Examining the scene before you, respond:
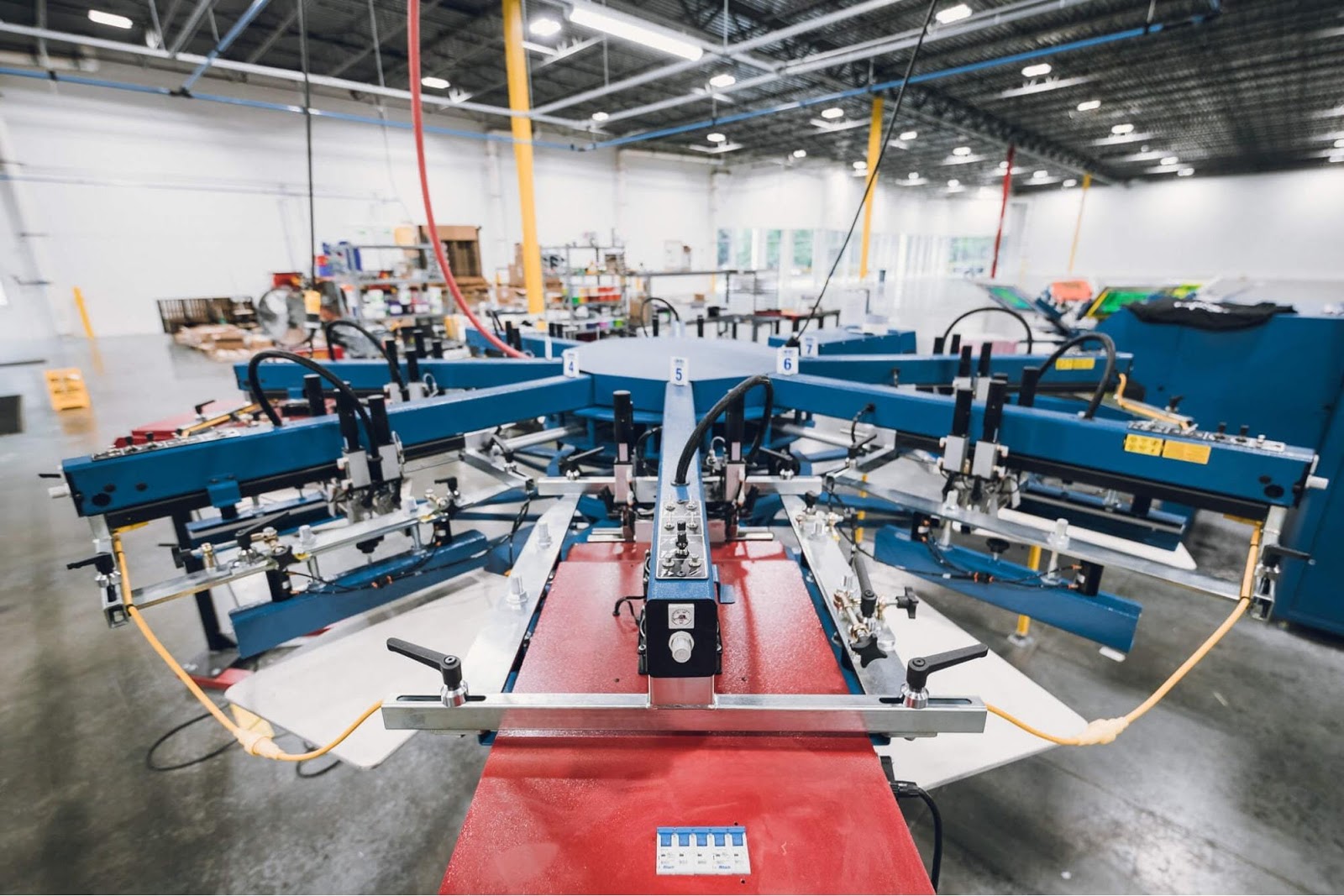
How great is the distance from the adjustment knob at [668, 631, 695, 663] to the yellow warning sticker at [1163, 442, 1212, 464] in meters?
1.37

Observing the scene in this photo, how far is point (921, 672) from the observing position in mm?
855

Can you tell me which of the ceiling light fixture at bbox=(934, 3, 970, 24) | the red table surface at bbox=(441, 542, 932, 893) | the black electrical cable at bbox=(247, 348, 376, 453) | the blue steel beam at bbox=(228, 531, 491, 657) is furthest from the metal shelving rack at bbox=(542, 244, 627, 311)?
the red table surface at bbox=(441, 542, 932, 893)

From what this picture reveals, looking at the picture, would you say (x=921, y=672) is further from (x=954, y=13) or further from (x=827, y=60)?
(x=954, y=13)

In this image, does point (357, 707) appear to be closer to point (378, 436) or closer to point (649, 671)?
point (378, 436)

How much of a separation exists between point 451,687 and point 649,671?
32cm

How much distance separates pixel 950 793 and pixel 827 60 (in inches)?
296

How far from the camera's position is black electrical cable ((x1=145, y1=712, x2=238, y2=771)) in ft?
6.11

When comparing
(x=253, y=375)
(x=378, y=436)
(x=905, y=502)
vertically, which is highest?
(x=253, y=375)

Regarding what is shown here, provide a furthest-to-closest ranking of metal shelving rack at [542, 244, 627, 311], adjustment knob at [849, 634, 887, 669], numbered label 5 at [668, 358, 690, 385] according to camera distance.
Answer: metal shelving rack at [542, 244, 627, 311] < numbered label 5 at [668, 358, 690, 385] < adjustment knob at [849, 634, 887, 669]

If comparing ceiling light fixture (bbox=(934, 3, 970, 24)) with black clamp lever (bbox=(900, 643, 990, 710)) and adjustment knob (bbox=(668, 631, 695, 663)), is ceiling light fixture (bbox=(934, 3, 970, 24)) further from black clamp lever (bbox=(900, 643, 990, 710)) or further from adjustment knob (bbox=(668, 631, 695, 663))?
adjustment knob (bbox=(668, 631, 695, 663))

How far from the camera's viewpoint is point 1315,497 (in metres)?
2.40

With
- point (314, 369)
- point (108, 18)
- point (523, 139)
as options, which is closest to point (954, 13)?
point (523, 139)

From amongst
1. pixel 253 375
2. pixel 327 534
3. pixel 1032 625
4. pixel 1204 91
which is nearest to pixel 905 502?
pixel 1032 625

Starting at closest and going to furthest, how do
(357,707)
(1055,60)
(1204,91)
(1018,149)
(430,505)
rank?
(357,707) < (430,505) < (1055,60) < (1204,91) < (1018,149)
